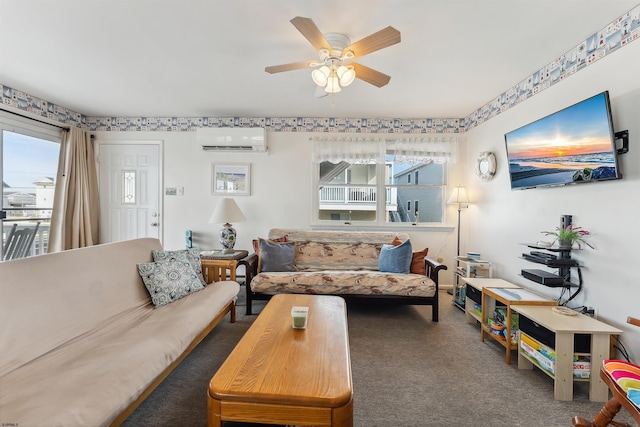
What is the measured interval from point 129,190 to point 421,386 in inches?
180

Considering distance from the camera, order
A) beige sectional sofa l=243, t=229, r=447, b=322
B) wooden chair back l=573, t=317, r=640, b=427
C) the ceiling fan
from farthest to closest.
Answer: beige sectional sofa l=243, t=229, r=447, b=322, the ceiling fan, wooden chair back l=573, t=317, r=640, b=427

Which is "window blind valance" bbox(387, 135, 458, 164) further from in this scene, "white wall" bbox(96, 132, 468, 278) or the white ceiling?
the white ceiling

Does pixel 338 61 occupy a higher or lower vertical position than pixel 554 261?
higher

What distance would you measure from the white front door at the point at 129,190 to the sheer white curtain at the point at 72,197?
0.19 metres

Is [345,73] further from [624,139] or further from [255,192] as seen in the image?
[255,192]

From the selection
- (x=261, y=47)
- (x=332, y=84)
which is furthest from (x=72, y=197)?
(x=332, y=84)

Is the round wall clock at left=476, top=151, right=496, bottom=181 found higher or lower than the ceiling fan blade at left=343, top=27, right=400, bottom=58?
lower

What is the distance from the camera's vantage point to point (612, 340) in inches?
69.7

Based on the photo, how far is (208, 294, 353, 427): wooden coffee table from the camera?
1063 millimetres

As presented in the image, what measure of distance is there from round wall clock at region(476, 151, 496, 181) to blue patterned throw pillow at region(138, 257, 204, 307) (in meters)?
3.48

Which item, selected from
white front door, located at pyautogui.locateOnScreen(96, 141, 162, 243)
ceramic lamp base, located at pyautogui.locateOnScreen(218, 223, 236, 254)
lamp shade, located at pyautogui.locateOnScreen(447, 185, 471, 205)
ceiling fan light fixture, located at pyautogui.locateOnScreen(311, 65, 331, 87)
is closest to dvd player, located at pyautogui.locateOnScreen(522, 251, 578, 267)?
lamp shade, located at pyautogui.locateOnScreen(447, 185, 471, 205)

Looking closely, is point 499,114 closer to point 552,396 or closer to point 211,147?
point 552,396

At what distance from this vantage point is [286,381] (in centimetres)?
116

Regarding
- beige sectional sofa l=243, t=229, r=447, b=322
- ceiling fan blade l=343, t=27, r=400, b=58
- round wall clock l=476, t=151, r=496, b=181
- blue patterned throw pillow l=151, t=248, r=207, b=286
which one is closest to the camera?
ceiling fan blade l=343, t=27, r=400, b=58
